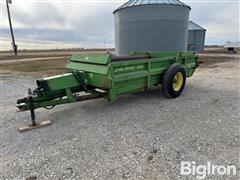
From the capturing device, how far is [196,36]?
2822 cm

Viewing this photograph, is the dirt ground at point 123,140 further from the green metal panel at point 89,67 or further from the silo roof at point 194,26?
the silo roof at point 194,26

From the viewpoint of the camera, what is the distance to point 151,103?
4805 millimetres

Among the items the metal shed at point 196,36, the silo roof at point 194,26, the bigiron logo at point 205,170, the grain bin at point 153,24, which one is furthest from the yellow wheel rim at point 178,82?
the silo roof at point 194,26

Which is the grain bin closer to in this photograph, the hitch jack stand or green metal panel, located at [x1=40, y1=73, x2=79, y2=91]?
green metal panel, located at [x1=40, y1=73, x2=79, y2=91]

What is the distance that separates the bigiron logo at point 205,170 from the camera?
2293 mm

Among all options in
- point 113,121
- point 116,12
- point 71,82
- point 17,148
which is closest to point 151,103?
point 113,121

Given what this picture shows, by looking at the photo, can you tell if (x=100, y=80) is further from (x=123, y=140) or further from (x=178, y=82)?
(x=178, y=82)

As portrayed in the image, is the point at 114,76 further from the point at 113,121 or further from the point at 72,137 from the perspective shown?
the point at 72,137

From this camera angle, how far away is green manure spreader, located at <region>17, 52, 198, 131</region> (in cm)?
366

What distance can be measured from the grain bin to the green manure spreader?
654 cm

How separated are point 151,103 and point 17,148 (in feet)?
10.2

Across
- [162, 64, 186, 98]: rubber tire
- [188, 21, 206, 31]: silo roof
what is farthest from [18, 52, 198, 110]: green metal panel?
[188, 21, 206, 31]: silo roof

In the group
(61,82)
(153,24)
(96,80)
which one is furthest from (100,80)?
(153,24)

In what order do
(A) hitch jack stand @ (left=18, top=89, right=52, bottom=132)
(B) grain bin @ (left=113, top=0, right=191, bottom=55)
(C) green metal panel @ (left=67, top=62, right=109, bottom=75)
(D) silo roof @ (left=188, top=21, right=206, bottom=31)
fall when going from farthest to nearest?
1. (D) silo roof @ (left=188, top=21, right=206, bottom=31)
2. (B) grain bin @ (left=113, top=0, right=191, bottom=55)
3. (C) green metal panel @ (left=67, top=62, right=109, bottom=75)
4. (A) hitch jack stand @ (left=18, top=89, right=52, bottom=132)
